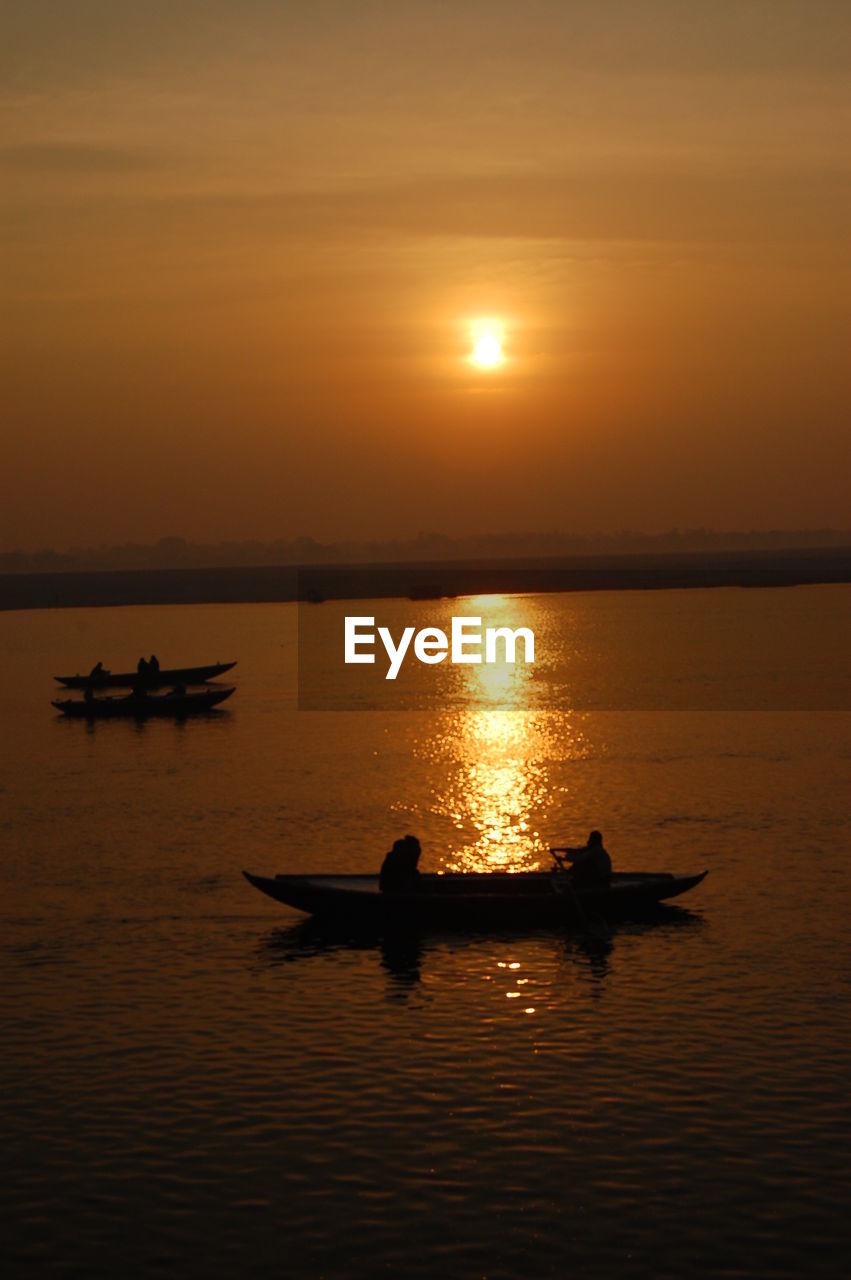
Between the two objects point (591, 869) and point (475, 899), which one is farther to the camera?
point (591, 869)

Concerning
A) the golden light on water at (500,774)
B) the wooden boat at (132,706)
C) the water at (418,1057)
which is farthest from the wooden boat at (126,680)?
the water at (418,1057)

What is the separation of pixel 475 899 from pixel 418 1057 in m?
10.1

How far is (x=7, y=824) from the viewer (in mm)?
64312

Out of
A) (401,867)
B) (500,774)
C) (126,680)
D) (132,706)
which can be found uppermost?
(126,680)

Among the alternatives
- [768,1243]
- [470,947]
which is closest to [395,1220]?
[768,1243]

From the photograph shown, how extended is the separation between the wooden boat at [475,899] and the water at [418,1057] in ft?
2.59

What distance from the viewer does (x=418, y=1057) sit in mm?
31703

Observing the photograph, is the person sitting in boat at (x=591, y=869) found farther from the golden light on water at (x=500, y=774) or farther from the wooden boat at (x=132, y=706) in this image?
the wooden boat at (x=132, y=706)

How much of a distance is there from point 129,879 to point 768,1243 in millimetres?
32474

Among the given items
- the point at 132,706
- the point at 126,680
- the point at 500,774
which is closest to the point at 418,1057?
the point at 500,774

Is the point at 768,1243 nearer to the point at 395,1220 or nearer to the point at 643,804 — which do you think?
the point at 395,1220

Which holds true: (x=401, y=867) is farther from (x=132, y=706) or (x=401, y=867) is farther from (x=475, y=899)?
(x=132, y=706)

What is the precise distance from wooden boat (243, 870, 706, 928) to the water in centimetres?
79

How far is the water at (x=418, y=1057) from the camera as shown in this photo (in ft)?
77.2
